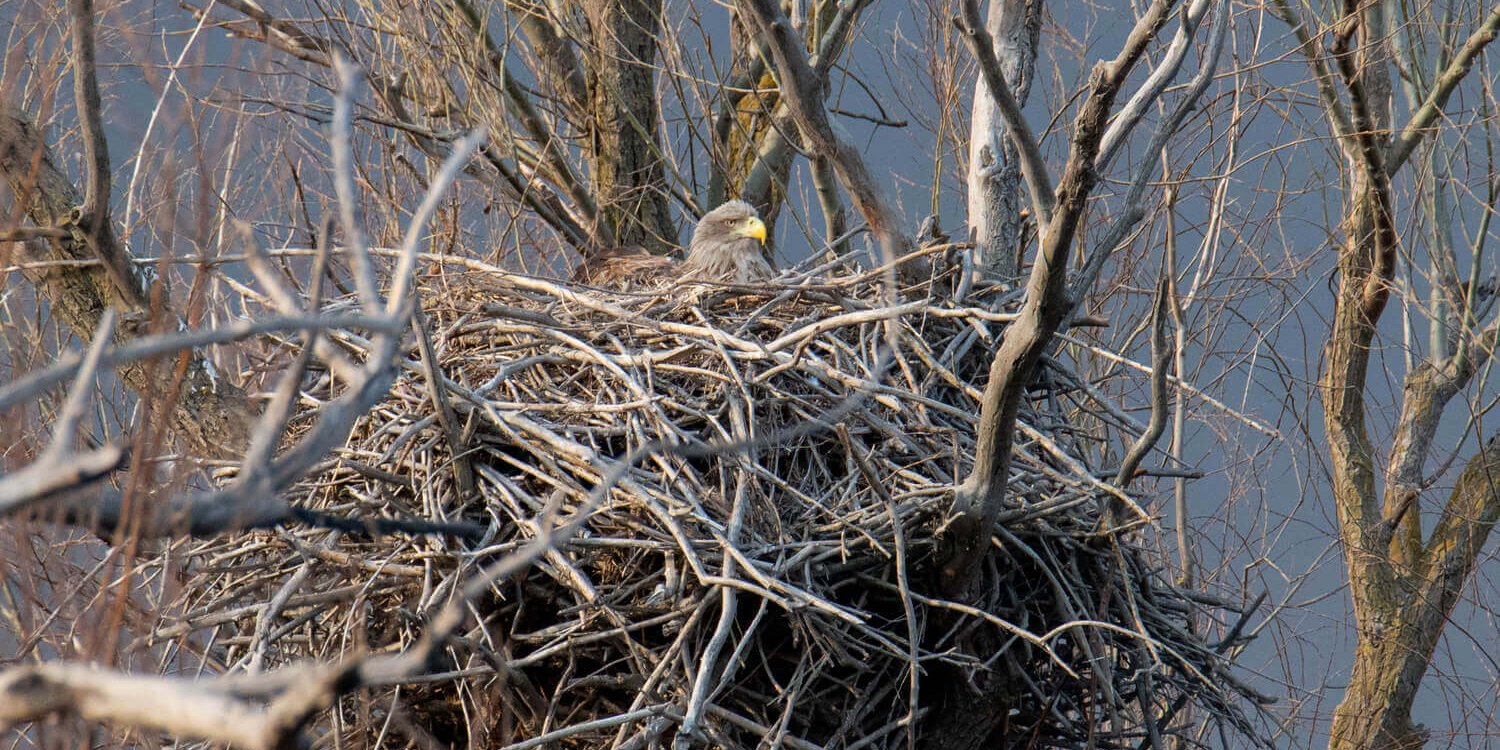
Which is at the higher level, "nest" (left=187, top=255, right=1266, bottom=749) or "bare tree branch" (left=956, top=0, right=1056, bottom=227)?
"bare tree branch" (left=956, top=0, right=1056, bottom=227)

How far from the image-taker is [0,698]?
1053 mm

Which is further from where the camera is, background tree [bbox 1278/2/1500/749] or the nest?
background tree [bbox 1278/2/1500/749]

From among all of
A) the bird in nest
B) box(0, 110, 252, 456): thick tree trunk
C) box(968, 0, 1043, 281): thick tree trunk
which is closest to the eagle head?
the bird in nest

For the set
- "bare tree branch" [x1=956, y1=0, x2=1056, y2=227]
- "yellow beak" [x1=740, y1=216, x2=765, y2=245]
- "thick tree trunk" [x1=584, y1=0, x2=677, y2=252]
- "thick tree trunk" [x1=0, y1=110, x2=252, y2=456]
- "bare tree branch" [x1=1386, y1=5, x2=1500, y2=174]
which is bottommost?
"thick tree trunk" [x1=0, y1=110, x2=252, y2=456]

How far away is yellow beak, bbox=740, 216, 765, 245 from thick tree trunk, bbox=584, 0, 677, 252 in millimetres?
830

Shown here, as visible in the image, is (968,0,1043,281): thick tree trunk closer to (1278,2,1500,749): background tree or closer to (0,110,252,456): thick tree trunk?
(1278,2,1500,749): background tree

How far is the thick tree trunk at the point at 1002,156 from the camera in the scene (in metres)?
4.68

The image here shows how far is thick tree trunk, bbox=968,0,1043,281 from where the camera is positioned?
4676mm

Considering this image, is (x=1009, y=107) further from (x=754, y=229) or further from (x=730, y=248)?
(x=730, y=248)

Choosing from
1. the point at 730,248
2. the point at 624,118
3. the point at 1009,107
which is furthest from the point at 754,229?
the point at 1009,107

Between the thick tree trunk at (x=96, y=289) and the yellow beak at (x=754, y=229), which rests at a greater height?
the yellow beak at (x=754, y=229)

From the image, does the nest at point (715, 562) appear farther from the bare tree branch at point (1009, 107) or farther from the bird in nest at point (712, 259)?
the bird in nest at point (712, 259)

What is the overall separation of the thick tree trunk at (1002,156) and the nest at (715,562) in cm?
82

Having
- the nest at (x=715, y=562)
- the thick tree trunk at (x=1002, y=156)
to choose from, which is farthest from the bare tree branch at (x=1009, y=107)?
the thick tree trunk at (x=1002, y=156)
